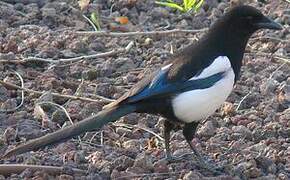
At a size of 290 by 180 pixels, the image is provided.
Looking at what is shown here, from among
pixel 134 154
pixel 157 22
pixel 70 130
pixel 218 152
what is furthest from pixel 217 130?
pixel 157 22

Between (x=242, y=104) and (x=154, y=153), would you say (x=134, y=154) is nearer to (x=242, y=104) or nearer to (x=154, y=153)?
(x=154, y=153)

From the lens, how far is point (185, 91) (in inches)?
183

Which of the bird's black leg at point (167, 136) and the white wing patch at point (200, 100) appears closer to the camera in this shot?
the white wing patch at point (200, 100)

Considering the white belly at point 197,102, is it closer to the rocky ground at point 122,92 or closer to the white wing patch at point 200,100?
the white wing patch at point 200,100

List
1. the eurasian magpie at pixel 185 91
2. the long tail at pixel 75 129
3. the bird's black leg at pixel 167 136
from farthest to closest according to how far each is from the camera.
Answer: the bird's black leg at pixel 167 136 → the eurasian magpie at pixel 185 91 → the long tail at pixel 75 129

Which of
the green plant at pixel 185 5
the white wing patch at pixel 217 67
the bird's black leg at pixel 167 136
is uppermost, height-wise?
the green plant at pixel 185 5

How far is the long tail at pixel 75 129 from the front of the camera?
4.38 m

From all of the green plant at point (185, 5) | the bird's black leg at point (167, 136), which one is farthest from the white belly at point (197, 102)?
the green plant at point (185, 5)

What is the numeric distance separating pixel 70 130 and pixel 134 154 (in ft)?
1.28

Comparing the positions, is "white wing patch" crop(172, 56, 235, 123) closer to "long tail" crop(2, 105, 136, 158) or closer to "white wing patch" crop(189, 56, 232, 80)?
"white wing patch" crop(189, 56, 232, 80)

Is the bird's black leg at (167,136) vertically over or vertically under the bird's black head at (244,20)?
under

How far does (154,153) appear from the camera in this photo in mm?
4852

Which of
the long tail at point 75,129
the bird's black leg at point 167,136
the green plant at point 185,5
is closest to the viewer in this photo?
the long tail at point 75,129

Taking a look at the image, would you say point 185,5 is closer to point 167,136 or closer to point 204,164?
point 167,136
